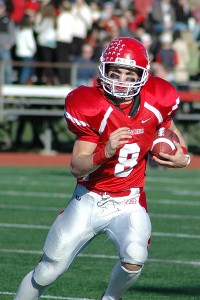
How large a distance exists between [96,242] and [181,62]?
943 centimetres

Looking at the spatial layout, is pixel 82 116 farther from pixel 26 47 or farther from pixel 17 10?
pixel 17 10

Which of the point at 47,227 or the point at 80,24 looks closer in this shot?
the point at 47,227

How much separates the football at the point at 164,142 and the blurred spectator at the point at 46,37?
11069 mm

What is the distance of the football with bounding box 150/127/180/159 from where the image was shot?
535cm

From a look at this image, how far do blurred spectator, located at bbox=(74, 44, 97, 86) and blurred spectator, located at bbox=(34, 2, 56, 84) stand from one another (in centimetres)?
49

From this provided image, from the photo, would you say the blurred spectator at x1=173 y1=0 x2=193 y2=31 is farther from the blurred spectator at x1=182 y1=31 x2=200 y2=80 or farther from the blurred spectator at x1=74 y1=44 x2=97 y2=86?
the blurred spectator at x1=74 y1=44 x2=97 y2=86

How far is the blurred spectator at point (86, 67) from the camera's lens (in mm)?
16125

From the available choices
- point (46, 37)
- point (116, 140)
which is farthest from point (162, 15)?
point (116, 140)

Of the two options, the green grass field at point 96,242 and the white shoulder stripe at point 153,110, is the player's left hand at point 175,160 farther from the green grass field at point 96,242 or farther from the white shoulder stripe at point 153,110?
the green grass field at point 96,242

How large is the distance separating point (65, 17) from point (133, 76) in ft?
38.1

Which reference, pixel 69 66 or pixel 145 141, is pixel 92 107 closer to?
pixel 145 141

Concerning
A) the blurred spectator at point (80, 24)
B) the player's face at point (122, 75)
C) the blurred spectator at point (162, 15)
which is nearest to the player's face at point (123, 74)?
the player's face at point (122, 75)

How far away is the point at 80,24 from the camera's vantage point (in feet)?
56.4

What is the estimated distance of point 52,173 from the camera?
14102 millimetres
